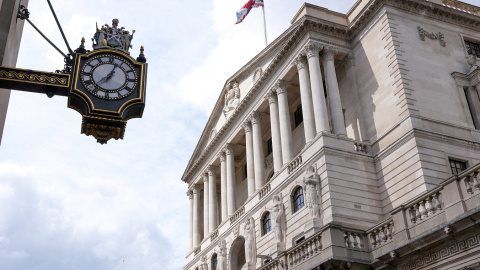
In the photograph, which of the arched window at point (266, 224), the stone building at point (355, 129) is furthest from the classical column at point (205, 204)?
the arched window at point (266, 224)

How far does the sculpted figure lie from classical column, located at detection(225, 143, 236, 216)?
13.8 meters

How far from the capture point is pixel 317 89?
3678 centimetres

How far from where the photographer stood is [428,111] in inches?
1308

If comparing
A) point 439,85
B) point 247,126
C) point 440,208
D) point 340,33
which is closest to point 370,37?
point 340,33

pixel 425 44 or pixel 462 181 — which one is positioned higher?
pixel 425 44

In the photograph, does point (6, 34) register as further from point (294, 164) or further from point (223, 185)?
point (223, 185)

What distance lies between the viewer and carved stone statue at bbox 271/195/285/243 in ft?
116

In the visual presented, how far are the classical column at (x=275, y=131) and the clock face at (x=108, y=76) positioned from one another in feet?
103

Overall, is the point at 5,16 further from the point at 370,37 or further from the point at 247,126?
the point at 247,126

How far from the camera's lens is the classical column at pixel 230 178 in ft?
151

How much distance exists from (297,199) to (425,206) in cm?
1337

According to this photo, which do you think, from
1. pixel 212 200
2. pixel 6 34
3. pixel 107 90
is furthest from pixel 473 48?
pixel 6 34

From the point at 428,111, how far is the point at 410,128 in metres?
2.51

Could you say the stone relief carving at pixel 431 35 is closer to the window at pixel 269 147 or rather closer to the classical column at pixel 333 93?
the classical column at pixel 333 93
